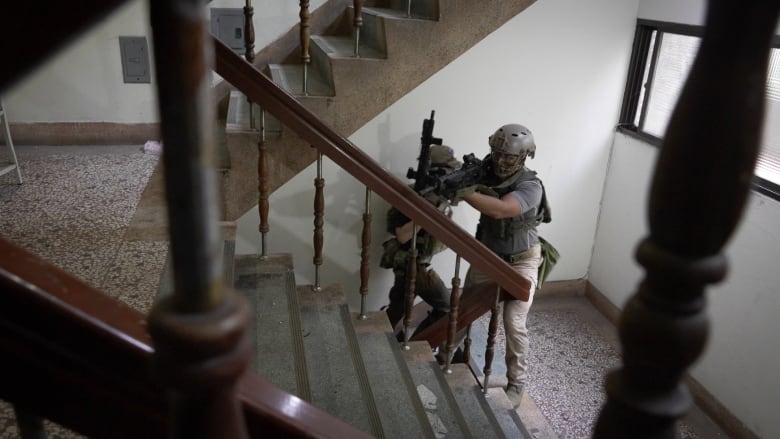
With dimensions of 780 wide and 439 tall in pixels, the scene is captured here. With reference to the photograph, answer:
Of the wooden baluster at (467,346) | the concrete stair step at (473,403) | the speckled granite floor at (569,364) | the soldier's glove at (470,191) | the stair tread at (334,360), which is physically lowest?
the speckled granite floor at (569,364)

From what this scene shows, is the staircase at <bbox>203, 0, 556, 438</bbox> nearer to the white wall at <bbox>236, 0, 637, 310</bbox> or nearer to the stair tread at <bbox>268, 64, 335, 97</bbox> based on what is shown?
the stair tread at <bbox>268, 64, 335, 97</bbox>

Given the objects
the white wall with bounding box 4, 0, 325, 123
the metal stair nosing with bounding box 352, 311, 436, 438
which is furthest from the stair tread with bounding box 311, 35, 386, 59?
the metal stair nosing with bounding box 352, 311, 436, 438

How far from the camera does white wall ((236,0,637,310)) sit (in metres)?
3.74

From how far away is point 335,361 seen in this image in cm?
222

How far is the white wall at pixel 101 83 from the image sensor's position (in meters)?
3.22

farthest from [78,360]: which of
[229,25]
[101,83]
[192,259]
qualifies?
[101,83]

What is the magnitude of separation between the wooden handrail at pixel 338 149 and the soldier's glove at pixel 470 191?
2.17 feet

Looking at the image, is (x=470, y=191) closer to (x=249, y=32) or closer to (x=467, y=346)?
(x=467, y=346)

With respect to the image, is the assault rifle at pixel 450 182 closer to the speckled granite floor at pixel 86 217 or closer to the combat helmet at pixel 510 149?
the combat helmet at pixel 510 149

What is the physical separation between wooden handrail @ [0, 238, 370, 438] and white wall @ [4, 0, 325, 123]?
113 inches

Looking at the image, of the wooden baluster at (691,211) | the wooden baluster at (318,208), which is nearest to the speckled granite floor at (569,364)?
the wooden baluster at (318,208)

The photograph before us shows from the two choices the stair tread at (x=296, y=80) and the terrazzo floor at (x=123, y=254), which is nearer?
the terrazzo floor at (x=123, y=254)

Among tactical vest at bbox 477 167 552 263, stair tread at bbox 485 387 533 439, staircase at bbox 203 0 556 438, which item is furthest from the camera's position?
tactical vest at bbox 477 167 552 263

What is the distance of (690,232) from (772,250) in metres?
3.34
